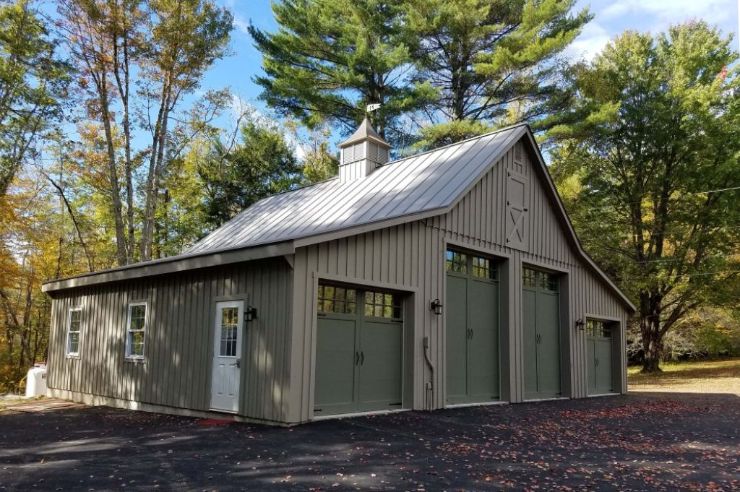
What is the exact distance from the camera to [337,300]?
998 centimetres

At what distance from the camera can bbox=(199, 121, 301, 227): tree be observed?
1044 inches

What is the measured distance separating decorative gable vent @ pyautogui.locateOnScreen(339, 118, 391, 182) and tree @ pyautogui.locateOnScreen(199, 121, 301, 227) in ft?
37.3

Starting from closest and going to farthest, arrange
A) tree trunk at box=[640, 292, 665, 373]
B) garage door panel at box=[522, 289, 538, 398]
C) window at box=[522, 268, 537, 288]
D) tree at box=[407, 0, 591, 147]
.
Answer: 1. garage door panel at box=[522, 289, 538, 398]
2. window at box=[522, 268, 537, 288]
3. tree at box=[407, 0, 591, 147]
4. tree trunk at box=[640, 292, 665, 373]

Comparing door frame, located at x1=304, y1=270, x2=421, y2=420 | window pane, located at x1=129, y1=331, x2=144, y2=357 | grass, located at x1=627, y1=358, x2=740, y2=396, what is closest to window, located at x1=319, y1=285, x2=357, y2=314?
door frame, located at x1=304, y1=270, x2=421, y2=420

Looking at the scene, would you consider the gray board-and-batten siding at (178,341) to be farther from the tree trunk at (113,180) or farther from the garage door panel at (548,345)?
the garage door panel at (548,345)

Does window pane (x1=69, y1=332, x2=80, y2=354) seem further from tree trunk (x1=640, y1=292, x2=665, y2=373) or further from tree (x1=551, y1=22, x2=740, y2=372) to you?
tree trunk (x1=640, y1=292, x2=665, y2=373)

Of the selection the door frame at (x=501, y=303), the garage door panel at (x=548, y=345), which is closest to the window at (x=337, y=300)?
the door frame at (x=501, y=303)

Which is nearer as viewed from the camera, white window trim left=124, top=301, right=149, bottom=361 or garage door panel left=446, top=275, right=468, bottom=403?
white window trim left=124, top=301, right=149, bottom=361

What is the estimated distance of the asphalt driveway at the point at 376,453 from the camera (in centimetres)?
581

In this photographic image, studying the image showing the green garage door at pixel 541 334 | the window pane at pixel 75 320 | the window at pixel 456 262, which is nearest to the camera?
the window at pixel 456 262

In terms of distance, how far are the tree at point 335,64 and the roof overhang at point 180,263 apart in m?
13.1

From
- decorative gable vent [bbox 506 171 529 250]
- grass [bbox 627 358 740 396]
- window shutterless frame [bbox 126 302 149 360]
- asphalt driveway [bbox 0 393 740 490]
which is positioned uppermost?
decorative gable vent [bbox 506 171 529 250]

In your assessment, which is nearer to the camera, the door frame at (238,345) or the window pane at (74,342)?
the door frame at (238,345)

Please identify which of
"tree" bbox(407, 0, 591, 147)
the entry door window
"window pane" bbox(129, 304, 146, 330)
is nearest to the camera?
the entry door window
